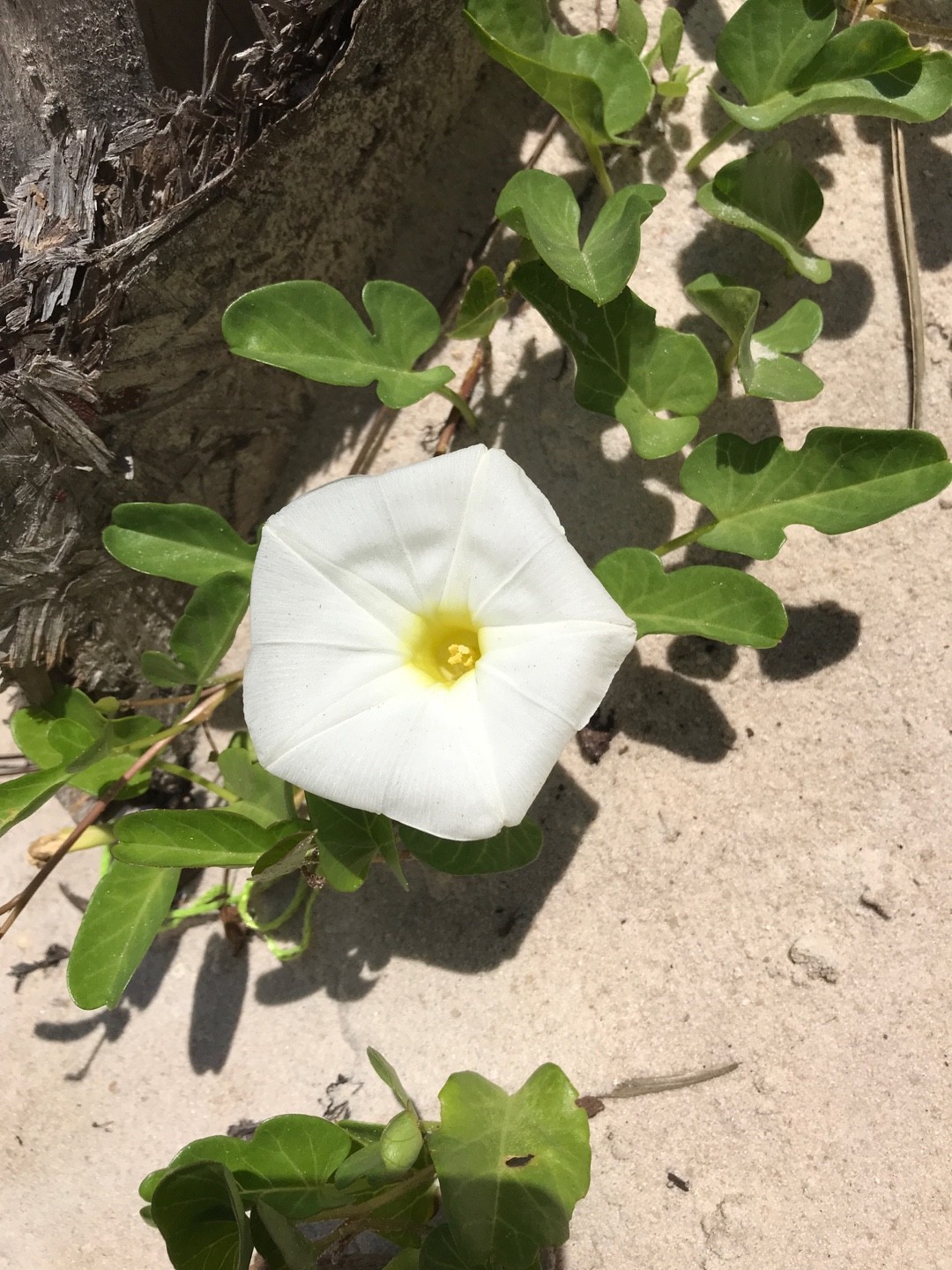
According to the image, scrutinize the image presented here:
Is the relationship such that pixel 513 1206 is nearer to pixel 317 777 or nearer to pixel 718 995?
pixel 718 995

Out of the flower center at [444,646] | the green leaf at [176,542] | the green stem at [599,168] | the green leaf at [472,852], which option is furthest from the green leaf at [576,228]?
the green leaf at [472,852]

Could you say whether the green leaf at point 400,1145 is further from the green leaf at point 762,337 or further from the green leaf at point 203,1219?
the green leaf at point 762,337

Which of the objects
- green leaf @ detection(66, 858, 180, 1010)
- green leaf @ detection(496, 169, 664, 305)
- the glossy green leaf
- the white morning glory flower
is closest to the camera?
the white morning glory flower

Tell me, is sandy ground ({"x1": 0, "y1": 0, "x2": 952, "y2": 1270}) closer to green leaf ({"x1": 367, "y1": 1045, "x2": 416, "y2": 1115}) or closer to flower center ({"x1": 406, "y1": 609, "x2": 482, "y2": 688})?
green leaf ({"x1": 367, "y1": 1045, "x2": 416, "y2": 1115})

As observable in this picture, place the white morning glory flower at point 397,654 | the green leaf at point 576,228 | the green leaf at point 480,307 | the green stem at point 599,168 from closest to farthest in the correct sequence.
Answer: the white morning glory flower at point 397,654, the green leaf at point 576,228, the green leaf at point 480,307, the green stem at point 599,168

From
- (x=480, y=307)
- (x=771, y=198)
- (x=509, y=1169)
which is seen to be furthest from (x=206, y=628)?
(x=771, y=198)

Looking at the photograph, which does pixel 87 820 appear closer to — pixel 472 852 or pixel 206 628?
pixel 206 628

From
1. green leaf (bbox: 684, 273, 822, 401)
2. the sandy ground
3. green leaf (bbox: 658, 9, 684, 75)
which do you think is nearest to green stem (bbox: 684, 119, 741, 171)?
the sandy ground
